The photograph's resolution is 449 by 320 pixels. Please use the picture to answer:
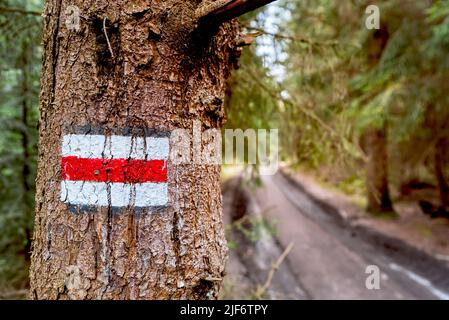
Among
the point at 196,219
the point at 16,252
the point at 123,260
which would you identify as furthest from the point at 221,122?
the point at 16,252

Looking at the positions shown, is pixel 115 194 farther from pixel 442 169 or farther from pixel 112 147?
pixel 442 169

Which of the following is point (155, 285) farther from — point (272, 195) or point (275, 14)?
point (272, 195)

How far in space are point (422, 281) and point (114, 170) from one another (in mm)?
6432

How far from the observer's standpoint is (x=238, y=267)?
6750 mm

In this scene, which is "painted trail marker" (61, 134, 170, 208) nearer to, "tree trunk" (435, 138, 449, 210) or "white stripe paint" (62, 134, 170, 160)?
"white stripe paint" (62, 134, 170, 160)

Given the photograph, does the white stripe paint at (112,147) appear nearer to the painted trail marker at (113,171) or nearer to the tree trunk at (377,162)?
the painted trail marker at (113,171)

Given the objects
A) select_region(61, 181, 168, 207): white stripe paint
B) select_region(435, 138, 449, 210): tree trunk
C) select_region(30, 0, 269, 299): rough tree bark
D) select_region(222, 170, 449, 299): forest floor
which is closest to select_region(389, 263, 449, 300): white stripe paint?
select_region(222, 170, 449, 299): forest floor

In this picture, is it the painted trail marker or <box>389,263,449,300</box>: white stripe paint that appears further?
<box>389,263,449,300</box>: white stripe paint

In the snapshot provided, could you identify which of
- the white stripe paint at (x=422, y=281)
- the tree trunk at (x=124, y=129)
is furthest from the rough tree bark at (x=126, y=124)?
the white stripe paint at (x=422, y=281)

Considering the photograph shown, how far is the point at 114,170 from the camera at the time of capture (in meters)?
1.19

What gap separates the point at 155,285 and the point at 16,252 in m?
3.65

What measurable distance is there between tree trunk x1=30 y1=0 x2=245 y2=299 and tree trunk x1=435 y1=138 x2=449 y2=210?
9.86 m

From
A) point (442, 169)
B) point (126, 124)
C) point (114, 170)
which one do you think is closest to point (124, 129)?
point (126, 124)

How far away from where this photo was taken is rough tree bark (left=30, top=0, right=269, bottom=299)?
46.6 inches
